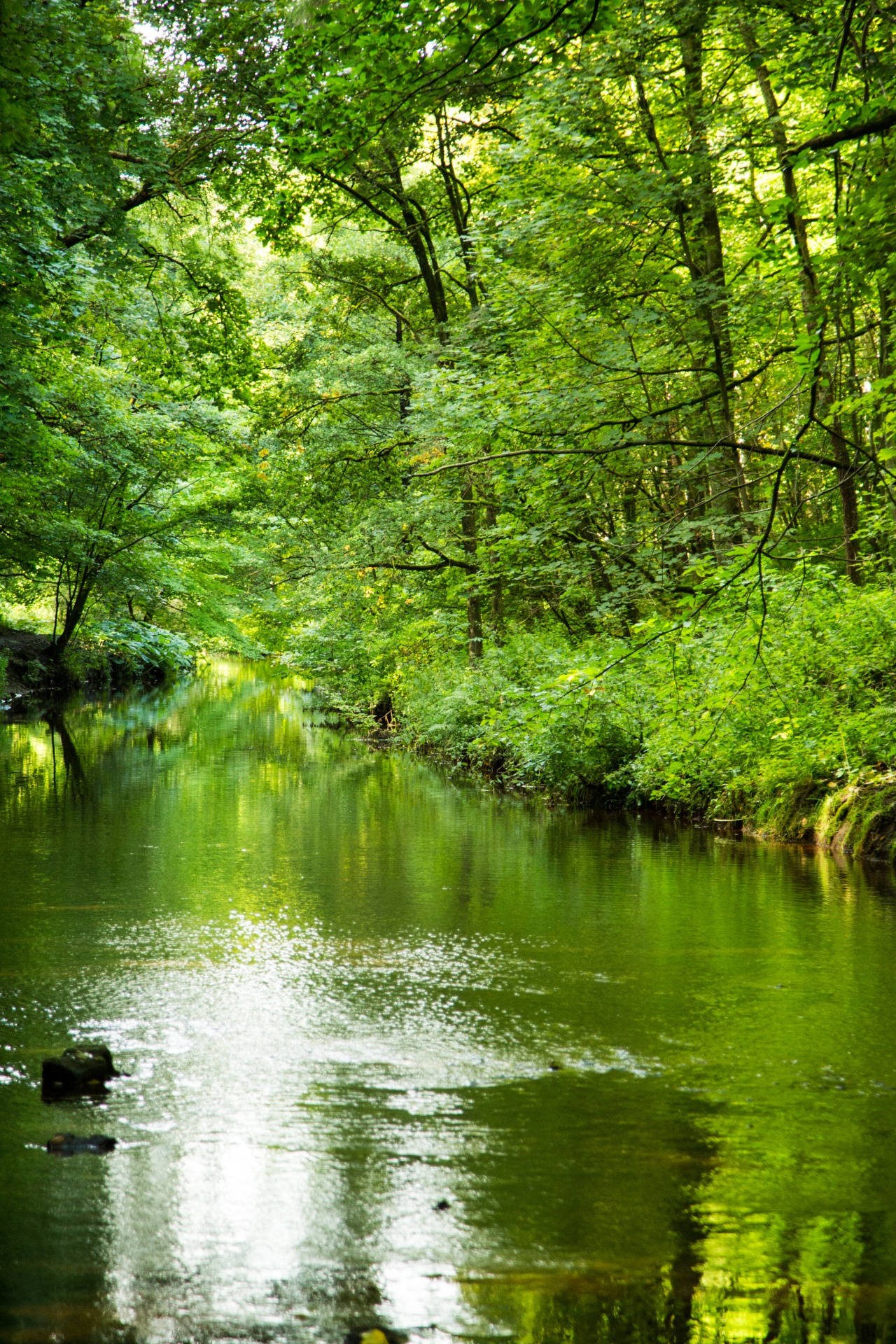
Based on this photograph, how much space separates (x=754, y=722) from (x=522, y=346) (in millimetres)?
5225

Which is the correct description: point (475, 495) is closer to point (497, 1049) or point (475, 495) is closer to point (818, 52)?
point (818, 52)

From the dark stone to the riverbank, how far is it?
23.5 m

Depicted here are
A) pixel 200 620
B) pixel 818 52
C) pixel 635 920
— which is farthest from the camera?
pixel 200 620

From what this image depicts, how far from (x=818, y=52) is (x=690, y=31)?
244 centimetres

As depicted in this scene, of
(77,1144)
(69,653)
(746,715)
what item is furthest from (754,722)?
(69,653)

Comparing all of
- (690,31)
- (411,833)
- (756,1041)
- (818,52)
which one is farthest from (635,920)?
(690,31)

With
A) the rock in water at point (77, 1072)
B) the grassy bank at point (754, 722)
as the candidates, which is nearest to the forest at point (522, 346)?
the grassy bank at point (754, 722)

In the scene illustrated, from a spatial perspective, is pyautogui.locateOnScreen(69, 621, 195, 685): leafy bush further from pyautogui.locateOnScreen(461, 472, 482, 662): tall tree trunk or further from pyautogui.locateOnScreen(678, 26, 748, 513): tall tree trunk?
pyautogui.locateOnScreen(678, 26, 748, 513): tall tree trunk

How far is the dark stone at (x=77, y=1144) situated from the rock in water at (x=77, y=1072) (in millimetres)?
352

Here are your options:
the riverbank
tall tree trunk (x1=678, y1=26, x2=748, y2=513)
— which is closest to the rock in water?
tall tree trunk (x1=678, y1=26, x2=748, y2=513)

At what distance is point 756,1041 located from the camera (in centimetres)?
432

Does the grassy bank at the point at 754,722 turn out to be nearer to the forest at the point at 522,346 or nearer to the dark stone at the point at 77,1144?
the forest at the point at 522,346

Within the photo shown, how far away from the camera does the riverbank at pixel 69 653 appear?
89.3 feet

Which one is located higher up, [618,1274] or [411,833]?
[411,833]
